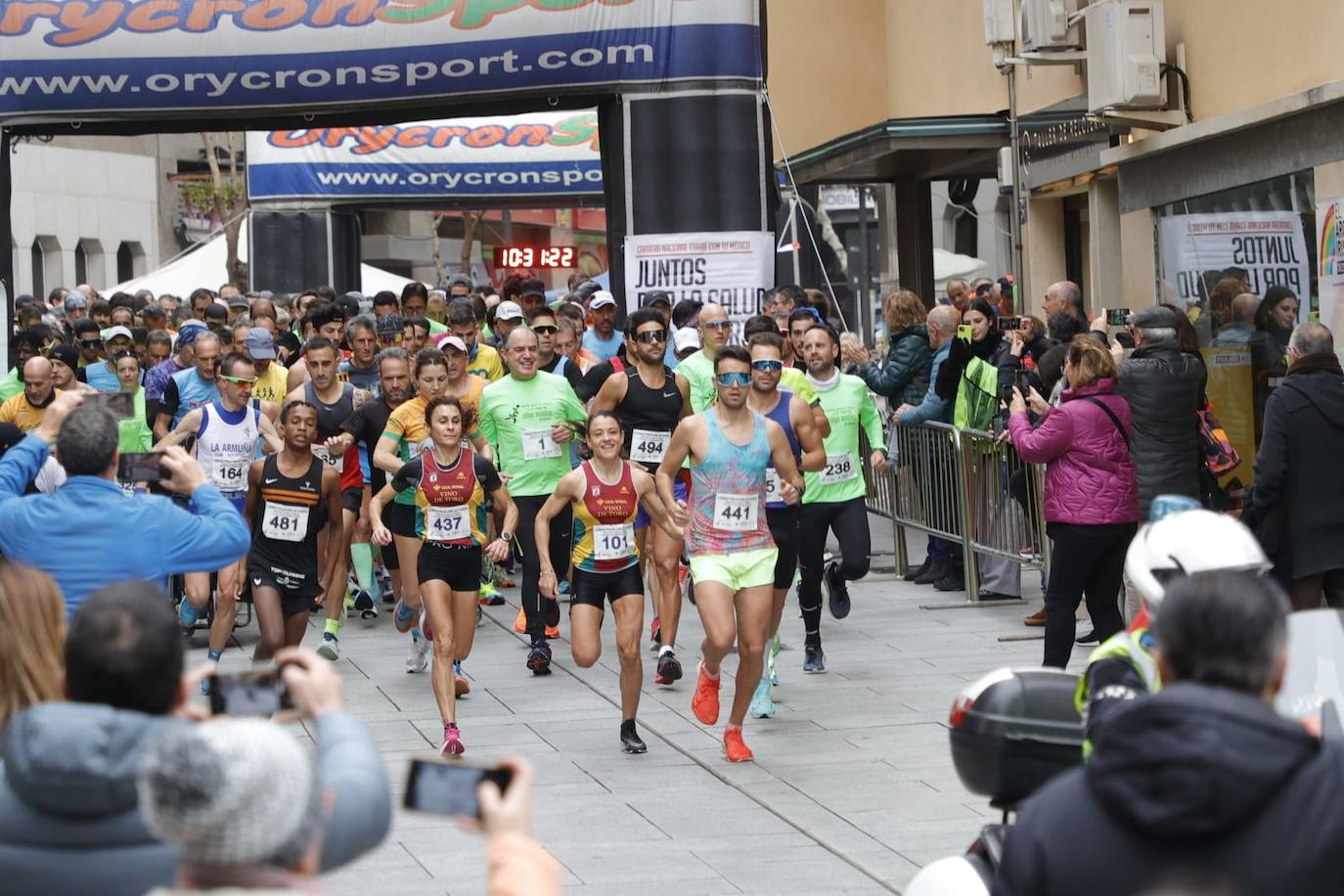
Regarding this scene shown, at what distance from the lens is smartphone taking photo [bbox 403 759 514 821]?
8.96 ft

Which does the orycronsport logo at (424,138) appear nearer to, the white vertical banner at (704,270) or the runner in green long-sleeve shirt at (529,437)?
the white vertical banner at (704,270)

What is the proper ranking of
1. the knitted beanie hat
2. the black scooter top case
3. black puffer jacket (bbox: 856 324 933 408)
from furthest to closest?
black puffer jacket (bbox: 856 324 933 408)
the black scooter top case
the knitted beanie hat

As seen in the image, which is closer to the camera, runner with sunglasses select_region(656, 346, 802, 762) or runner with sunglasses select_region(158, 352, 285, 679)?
runner with sunglasses select_region(656, 346, 802, 762)

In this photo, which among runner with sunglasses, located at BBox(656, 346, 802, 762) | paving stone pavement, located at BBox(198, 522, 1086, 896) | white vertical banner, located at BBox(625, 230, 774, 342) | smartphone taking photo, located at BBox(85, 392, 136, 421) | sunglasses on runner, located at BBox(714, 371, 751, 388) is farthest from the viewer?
white vertical banner, located at BBox(625, 230, 774, 342)

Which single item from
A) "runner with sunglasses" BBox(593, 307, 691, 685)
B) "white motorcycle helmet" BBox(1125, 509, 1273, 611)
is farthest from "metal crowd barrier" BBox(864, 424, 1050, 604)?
"white motorcycle helmet" BBox(1125, 509, 1273, 611)

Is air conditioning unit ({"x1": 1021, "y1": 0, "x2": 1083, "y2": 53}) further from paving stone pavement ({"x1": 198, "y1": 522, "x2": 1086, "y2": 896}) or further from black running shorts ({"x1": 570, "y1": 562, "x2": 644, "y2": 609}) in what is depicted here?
black running shorts ({"x1": 570, "y1": 562, "x2": 644, "y2": 609})

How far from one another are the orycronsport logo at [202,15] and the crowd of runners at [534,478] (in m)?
2.20

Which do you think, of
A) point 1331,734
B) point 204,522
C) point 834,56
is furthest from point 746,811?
point 834,56

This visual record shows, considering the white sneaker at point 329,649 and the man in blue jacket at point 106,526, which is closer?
the man in blue jacket at point 106,526

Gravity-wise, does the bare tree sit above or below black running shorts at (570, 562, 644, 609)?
above

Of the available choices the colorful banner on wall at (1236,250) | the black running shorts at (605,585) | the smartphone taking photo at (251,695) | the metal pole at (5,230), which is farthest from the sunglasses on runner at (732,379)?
the metal pole at (5,230)

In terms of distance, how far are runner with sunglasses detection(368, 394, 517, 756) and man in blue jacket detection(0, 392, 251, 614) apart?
3.36m

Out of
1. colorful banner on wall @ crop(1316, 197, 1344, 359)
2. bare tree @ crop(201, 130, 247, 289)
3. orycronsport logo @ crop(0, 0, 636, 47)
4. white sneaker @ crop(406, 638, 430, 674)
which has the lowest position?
white sneaker @ crop(406, 638, 430, 674)

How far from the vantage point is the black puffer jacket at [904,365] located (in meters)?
Answer: 13.3
